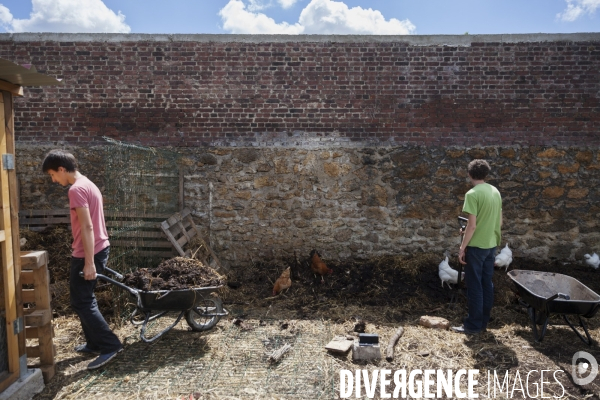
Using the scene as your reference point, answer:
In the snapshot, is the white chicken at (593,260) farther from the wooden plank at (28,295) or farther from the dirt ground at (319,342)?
the wooden plank at (28,295)

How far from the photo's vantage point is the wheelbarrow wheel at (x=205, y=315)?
5.07 metres

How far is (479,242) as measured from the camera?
4.98m

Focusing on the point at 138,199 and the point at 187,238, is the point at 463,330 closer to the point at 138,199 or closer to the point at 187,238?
the point at 187,238

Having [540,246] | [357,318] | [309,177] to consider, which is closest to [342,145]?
[309,177]

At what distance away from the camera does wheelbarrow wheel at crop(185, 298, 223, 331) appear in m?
5.07

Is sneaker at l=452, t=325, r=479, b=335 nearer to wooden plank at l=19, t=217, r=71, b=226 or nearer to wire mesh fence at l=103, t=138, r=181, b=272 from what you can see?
wire mesh fence at l=103, t=138, r=181, b=272

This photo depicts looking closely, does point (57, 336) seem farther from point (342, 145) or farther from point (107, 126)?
point (342, 145)

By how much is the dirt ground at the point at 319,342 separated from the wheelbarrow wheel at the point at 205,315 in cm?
11

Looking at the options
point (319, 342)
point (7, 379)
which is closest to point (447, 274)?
point (319, 342)

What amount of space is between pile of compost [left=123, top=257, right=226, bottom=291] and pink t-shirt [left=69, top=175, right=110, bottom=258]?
60 centimetres

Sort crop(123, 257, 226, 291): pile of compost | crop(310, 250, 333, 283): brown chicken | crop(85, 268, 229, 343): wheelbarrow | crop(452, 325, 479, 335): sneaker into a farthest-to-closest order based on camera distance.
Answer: crop(310, 250, 333, 283): brown chicken
crop(452, 325, 479, 335): sneaker
crop(123, 257, 226, 291): pile of compost
crop(85, 268, 229, 343): wheelbarrow

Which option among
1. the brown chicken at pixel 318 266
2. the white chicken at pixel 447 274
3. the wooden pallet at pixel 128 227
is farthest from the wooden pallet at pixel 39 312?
the white chicken at pixel 447 274

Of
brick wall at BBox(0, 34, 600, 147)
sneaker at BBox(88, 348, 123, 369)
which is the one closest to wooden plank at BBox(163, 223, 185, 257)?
brick wall at BBox(0, 34, 600, 147)

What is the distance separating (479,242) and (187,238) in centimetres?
419
